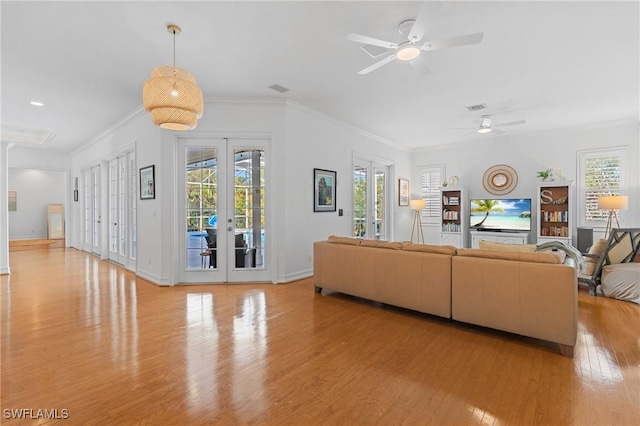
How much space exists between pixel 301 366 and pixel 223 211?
3053 mm

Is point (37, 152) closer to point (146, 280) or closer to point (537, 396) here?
point (146, 280)

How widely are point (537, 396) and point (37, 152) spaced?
11071 mm

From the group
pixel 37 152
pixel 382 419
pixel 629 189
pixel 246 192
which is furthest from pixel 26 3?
pixel 629 189

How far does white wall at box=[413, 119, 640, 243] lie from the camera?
554 cm

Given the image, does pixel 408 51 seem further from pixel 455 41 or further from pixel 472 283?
pixel 472 283

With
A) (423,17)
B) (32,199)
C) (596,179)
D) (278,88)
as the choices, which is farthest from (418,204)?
(32,199)

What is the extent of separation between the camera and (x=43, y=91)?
167 inches

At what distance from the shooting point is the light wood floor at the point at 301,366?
70.1 inches

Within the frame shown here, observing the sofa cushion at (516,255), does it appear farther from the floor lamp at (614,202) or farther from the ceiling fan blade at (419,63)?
the floor lamp at (614,202)

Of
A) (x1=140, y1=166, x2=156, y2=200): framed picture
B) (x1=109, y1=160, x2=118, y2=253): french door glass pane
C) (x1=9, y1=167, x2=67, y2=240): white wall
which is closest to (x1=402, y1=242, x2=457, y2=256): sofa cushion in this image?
(x1=140, y1=166, x2=156, y2=200): framed picture

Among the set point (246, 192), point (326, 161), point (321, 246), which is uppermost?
point (326, 161)

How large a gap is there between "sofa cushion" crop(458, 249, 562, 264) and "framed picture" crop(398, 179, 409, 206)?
4.77m

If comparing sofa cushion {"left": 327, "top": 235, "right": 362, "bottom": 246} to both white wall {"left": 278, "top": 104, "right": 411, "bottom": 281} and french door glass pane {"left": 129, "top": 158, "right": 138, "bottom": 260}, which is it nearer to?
white wall {"left": 278, "top": 104, "right": 411, "bottom": 281}

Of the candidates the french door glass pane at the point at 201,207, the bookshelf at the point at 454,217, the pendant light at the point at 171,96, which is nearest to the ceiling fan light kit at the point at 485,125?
the bookshelf at the point at 454,217
